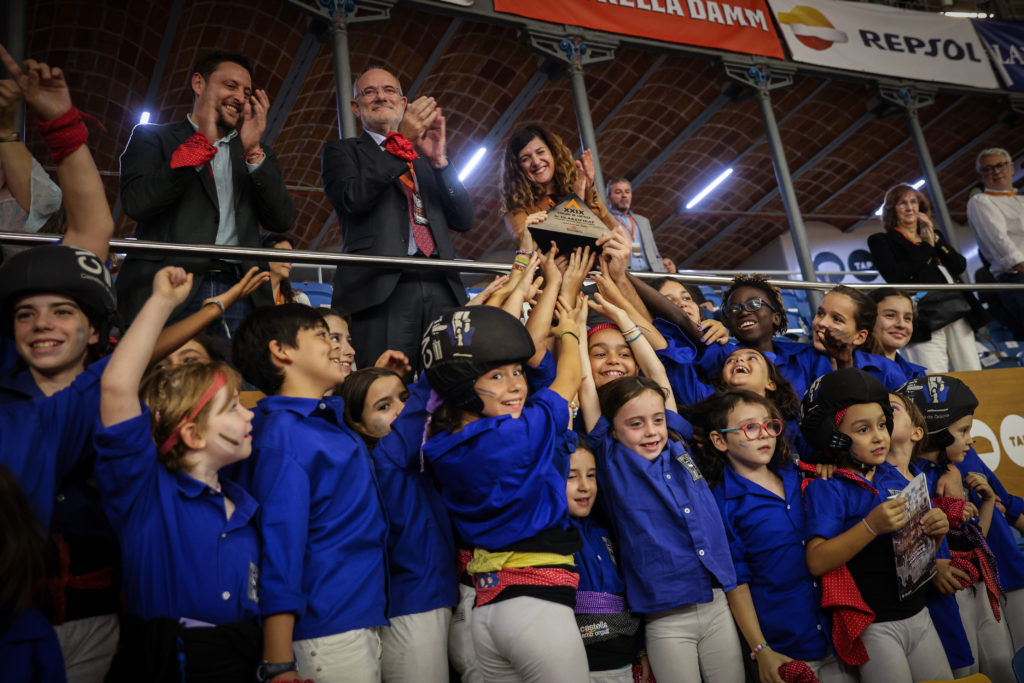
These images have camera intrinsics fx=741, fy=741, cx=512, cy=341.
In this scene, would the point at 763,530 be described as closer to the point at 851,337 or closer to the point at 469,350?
the point at 469,350

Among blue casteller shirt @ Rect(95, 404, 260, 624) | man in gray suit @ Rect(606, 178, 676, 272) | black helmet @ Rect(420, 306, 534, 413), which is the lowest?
blue casteller shirt @ Rect(95, 404, 260, 624)

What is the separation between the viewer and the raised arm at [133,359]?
1.61 metres

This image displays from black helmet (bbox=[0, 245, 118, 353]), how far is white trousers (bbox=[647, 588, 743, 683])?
1851 mm

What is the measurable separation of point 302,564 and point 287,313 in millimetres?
790

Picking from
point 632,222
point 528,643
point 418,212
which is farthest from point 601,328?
point 632,222

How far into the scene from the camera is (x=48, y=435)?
5.56ft

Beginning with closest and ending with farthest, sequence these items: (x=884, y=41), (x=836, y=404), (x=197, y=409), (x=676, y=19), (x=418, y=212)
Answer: (x=197, y=409) < (x=836, y=404) < (x=418, y=212) < (x=676, y=19) < (x=884, y=41)

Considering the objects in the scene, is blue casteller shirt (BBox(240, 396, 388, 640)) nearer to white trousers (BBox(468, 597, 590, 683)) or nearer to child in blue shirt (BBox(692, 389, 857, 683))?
white trousers (BBox(468, 597, 590, 683))

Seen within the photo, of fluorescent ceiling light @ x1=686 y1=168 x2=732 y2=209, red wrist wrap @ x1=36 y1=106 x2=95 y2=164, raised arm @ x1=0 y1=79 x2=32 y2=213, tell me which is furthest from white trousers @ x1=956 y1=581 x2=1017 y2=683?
fluorescent ceiling light @ x1=686 y1=168 x2=732 y2=209

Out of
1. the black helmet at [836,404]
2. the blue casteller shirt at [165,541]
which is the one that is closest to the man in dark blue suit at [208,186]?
the blue casteller shirt at [165,541]

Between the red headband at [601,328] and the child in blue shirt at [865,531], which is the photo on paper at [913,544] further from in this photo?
the red headband at [601,328]

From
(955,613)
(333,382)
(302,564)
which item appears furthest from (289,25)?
(955,613)

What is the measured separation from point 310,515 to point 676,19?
292 inches

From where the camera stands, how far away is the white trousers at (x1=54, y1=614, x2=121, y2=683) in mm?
1667
